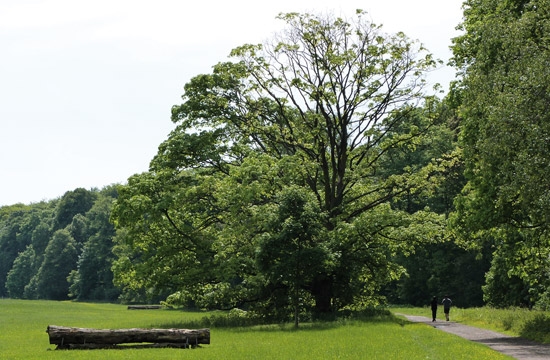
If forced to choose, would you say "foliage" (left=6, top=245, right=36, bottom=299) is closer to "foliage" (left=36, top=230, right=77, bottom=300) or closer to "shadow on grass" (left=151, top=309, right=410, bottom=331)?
"foliage" (left=36, top=230, right=77, bottom=300)

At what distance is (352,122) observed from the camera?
50.7 m

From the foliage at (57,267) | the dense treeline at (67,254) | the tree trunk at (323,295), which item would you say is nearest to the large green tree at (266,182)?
the tree trunk at (323,295)

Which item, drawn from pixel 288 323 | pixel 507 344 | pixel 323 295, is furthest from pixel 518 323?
pixel 323 295

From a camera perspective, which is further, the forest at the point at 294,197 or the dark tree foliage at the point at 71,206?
the dark tree foliage at the point at 71,206

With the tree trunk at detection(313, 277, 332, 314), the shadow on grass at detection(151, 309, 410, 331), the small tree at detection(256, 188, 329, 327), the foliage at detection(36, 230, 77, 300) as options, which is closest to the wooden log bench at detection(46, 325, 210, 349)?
the shadow on grass at detection(151, 309, 410, 331)

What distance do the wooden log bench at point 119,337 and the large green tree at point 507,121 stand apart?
14266 millimetres

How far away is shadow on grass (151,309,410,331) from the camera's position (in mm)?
40906

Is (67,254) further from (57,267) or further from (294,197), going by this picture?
(294,197)

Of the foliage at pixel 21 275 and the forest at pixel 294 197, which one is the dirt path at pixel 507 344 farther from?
the foliage at pixel 21 275

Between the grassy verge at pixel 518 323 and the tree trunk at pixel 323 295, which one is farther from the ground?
the tree trunk at pixel 323 295

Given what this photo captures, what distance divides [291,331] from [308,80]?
18.6 m

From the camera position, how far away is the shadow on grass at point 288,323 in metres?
40.9

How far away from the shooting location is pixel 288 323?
43.6m

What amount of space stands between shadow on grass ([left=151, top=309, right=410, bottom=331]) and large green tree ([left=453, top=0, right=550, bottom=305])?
875cm
